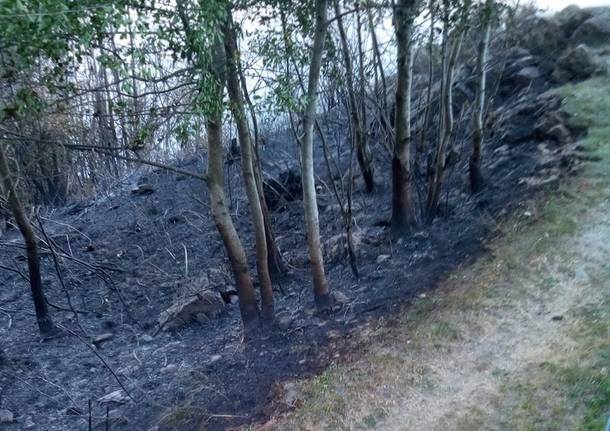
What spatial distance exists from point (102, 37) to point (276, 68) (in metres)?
2.78

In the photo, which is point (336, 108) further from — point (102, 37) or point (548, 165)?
point (102, 37)

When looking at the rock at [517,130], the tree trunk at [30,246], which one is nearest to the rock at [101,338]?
the tree trunk at [30,246]

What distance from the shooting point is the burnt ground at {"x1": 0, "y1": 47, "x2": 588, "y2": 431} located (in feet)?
23.0

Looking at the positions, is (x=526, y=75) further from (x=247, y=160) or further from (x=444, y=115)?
(x=247, y=160)

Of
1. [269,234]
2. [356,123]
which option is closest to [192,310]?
[269,234]

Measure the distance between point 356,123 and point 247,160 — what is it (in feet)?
9.86

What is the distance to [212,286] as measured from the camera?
9875 millimetres

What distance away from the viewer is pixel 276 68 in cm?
748

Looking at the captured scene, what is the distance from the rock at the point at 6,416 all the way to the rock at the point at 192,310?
2.47 m

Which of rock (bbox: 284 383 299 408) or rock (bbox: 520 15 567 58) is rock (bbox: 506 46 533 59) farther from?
rock (bbox: 284 383 299 408)

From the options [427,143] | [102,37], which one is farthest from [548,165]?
[102,37]

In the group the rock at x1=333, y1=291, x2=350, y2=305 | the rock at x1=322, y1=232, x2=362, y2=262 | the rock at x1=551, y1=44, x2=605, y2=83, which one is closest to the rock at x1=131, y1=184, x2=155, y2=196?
the rock at x1=322, y1=232, x2=362, y2=262

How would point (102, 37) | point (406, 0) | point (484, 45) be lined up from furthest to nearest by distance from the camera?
point (484, 45)
point (406, 0)
point (102, 37)

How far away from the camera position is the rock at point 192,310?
9219 millimetres
